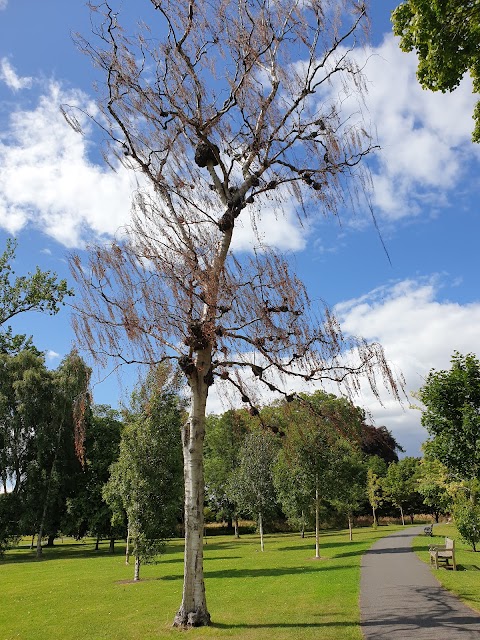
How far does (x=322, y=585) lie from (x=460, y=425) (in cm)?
618

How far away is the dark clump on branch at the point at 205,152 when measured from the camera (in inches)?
425

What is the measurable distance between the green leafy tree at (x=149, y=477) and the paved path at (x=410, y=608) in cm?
753

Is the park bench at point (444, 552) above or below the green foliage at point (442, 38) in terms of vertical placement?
below

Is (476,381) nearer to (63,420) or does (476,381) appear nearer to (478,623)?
(478,623)

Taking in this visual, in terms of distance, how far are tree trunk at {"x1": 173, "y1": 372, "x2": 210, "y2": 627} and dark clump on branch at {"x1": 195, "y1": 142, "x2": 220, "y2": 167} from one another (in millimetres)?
4243

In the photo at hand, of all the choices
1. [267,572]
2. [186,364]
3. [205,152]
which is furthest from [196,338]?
[267,572]

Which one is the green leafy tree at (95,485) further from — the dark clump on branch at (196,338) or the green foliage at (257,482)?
the dark clump on branch at (196,338)

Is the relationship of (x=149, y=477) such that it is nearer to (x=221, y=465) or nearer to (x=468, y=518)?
(x=468, y=518)

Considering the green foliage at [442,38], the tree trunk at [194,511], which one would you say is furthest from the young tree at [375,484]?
the green foliage at [442,38]

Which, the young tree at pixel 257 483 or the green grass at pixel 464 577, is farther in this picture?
the young tree at pixel 257 483

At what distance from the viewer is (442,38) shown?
717cm

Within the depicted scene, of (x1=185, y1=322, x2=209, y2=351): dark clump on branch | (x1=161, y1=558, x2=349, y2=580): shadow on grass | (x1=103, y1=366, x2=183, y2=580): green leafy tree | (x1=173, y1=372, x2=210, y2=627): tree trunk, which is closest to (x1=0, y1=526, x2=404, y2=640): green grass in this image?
(x1=161, y1=558, x2=349, y2=580): shadow on grass

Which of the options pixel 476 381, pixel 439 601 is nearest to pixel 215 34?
pixel 476 381

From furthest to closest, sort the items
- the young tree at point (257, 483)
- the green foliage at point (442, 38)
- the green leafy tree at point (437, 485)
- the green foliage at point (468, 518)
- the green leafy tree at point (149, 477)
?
the young tree at point (257, 483), the green leafy tree at point (437, 485), the green foliage at point (468, 518), the green leafy tree at point (149, 477), the green foliage at point (442, 38)
